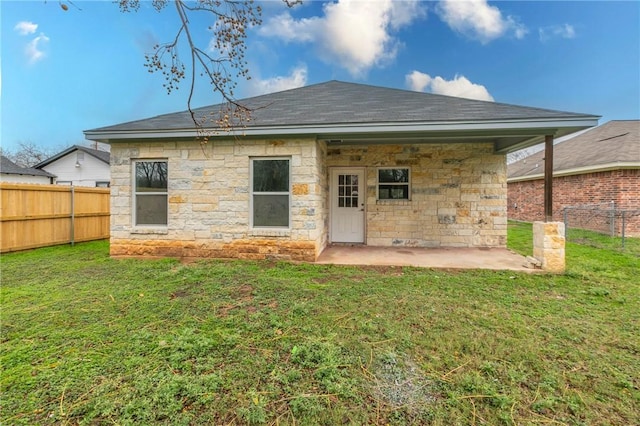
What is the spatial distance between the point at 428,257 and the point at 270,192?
363 centimetres

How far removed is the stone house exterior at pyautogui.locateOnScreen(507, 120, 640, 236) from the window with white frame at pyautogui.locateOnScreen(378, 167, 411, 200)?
610cm

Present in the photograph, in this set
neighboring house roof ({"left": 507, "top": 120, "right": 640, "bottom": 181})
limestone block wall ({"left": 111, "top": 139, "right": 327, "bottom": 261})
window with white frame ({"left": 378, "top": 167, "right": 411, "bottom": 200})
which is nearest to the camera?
limestone block wall ({"left": 111, "top": 139, "right": 327, "bottom": 261})

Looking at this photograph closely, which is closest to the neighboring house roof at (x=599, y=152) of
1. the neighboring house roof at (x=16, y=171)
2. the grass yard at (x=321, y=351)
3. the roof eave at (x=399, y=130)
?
the roof eave at (x=399, y=130)

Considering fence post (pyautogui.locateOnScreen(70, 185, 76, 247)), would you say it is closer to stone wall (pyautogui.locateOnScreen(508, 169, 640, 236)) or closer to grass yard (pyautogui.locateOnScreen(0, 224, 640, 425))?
grass yard (pyautogui.locateOnScreen(0, 224, 640, 425))

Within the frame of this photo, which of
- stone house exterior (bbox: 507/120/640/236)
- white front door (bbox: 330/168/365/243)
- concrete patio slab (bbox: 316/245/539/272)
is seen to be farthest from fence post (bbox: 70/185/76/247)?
stone house exterior (bbox: 507/120/640/236)

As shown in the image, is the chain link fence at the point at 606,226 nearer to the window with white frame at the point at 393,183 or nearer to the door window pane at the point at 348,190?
the window with white frame at the point at 393,183

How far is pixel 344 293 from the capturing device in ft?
13.2

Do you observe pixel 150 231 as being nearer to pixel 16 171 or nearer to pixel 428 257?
pixel 428 257

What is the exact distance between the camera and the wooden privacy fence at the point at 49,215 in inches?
266

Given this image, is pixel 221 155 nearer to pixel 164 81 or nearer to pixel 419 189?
pixel 164 81

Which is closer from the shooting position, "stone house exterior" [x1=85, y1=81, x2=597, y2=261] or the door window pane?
"stone house exterior" [x1=85, y1=81, x2=597, y2=261]

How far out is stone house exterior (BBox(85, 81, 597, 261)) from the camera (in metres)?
5.57

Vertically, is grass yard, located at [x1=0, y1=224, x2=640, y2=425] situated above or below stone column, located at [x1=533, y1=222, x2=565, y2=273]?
below

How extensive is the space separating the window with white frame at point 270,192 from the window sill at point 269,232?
0.33ft
